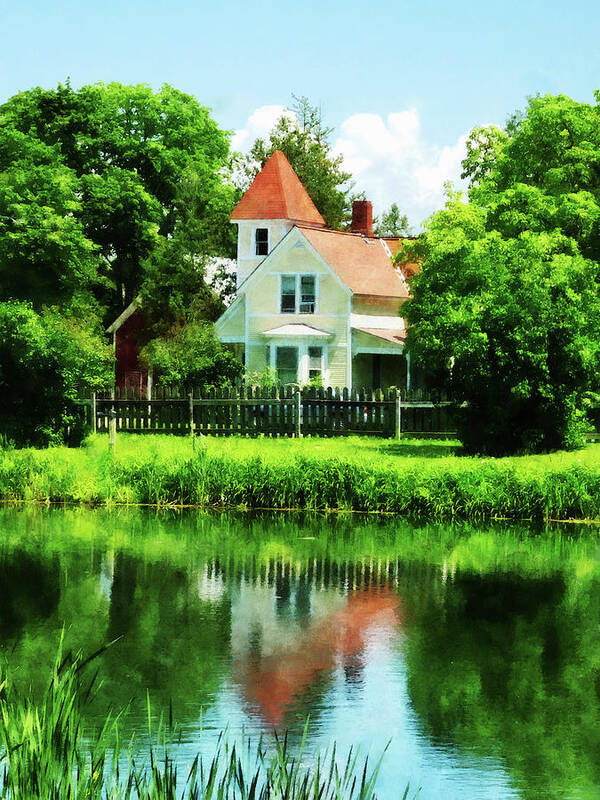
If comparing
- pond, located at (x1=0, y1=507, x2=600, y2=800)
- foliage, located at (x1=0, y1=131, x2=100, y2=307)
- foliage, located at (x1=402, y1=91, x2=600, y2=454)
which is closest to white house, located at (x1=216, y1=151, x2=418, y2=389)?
foliage, located at (x1=0, y1=131, x2=100, y2=307)

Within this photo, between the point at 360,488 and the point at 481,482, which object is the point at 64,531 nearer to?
the point at 360,488

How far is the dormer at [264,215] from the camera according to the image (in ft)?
190

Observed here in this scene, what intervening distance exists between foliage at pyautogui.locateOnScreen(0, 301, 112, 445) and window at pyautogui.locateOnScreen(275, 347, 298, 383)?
22.0 m

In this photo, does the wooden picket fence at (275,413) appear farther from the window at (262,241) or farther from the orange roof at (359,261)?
the window at (262,241)

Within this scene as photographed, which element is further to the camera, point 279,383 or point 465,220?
point 279,383

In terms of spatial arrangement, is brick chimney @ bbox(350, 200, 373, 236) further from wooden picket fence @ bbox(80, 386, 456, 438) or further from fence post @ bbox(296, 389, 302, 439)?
fence post @ bbox(296, 389, 302, 439)

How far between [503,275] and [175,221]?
38.9 metres

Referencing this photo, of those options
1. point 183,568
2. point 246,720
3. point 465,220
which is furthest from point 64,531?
point 465,220

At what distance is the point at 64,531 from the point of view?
826 inches

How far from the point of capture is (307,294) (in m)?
53.7

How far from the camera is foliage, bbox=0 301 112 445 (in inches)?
1216

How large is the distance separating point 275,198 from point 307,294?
6.65 meters

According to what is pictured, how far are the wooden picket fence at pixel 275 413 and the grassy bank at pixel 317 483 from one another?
1246cm

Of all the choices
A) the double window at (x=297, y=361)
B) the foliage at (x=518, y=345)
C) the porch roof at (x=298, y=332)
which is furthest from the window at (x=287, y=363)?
the foliage at (x=518, y=345)
